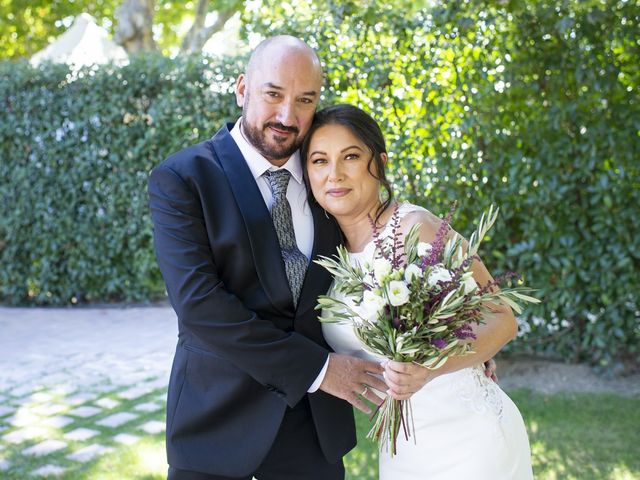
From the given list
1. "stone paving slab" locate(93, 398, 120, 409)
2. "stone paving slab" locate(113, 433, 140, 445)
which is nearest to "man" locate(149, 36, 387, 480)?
"stone paving slab" locate(113, 433, 140, 445)

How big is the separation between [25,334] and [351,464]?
4961 mm

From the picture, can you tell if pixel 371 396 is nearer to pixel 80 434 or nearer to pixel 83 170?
pixel 80 434

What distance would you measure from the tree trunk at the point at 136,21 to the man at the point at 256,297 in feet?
39.2

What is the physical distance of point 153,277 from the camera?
9375 millimetres

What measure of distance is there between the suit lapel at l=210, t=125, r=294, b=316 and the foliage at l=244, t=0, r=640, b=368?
132 inches

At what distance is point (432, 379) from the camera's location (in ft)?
8.41

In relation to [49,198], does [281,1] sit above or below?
above

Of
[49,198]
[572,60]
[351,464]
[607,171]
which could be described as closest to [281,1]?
[572,60]

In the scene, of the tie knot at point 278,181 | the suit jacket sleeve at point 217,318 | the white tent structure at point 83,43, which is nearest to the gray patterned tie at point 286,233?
the tie knot at point 278,181

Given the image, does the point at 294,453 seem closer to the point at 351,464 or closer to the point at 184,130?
the point at 351,464

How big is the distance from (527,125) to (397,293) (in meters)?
4.13

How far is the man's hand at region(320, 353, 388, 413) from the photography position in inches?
97.4

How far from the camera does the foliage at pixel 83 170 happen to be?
8.92 meters

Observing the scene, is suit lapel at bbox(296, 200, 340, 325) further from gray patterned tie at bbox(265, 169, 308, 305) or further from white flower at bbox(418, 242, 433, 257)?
white flower at bbox(418, 242, 433, 257)
